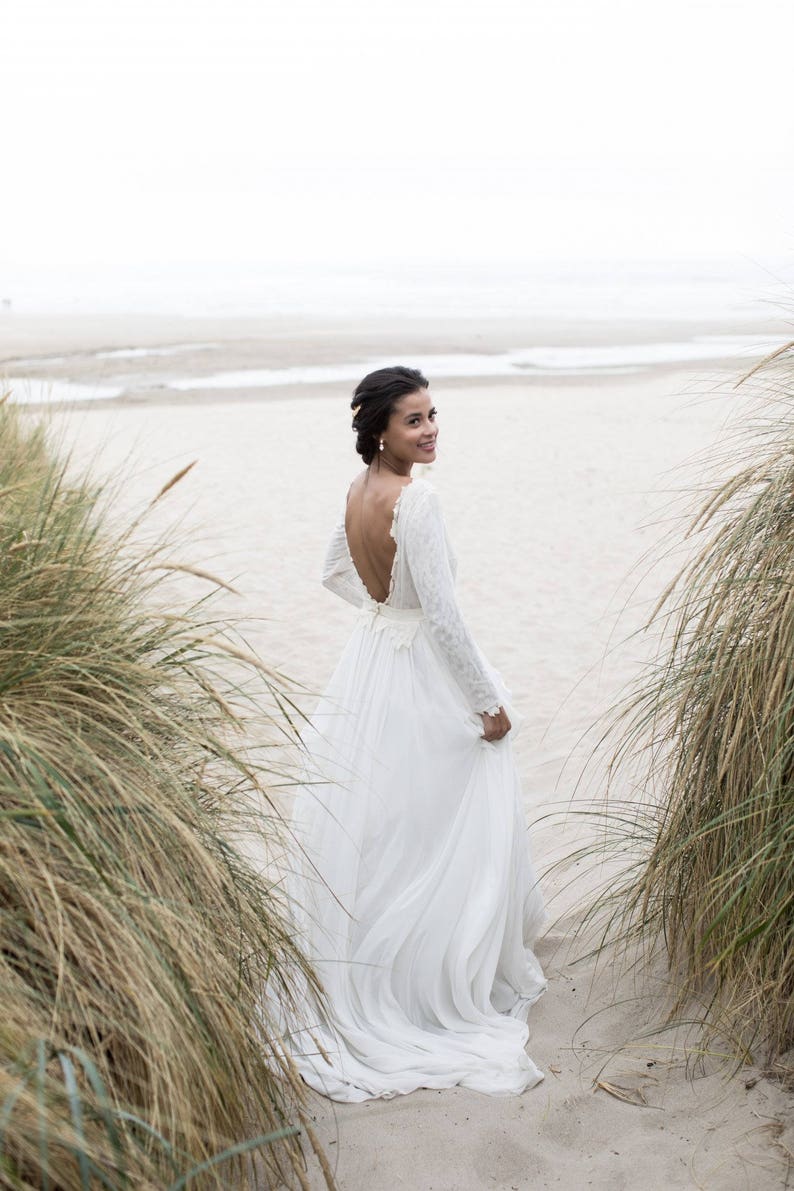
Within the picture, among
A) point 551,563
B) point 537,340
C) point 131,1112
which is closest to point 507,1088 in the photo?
point 131,1112

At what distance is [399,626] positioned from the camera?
3.97 metres

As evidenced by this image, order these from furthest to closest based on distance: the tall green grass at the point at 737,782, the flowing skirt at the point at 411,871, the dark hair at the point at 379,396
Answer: the dark hair at the point at 379,396 < the flowing skirt at the point at 411,871 < the tall green grass at the point at 737,782

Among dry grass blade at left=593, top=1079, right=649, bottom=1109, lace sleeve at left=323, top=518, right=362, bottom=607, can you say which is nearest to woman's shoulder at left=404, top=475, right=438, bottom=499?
lace sleeve at left=323, top=518, right=362, bottom=607

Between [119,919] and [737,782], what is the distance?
169 cm

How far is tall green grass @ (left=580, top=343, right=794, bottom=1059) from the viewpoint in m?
3.04

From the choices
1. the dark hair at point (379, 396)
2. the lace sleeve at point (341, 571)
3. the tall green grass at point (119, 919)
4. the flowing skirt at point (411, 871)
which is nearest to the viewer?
the tall green grass at point (119, 919)

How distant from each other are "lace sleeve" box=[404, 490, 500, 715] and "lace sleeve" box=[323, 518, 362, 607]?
54 cm

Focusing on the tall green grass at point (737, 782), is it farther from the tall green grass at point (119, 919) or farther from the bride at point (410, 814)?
the tall green grass at point (119, 919)

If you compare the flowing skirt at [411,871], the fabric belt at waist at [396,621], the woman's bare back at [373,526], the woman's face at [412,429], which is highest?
the woman's face at [412,429]

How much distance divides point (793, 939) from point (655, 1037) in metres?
0.71

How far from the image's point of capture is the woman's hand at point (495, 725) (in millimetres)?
3895

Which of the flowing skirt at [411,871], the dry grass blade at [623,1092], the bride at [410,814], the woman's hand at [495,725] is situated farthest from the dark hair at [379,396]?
the dry grass blade at [623,1092]

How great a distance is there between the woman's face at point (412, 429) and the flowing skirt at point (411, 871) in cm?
53

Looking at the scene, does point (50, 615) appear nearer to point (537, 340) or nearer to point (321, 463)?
point (321, 463)
